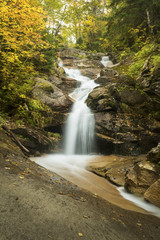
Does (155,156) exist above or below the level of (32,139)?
above

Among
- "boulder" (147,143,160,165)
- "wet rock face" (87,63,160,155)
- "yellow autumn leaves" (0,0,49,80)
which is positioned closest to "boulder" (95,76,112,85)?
"wet rock face" (87,63,160,155)

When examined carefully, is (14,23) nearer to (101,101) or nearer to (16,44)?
(16,44)

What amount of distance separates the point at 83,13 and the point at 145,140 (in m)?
24.1

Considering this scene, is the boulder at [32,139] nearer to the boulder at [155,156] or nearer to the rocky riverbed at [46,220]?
the rocky riverbed at [46,220]

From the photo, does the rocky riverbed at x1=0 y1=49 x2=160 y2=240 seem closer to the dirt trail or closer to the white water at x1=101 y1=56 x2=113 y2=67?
the dirt trail

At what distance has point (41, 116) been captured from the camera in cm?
916

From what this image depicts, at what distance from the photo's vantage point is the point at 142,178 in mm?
4957

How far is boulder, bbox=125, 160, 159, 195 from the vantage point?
190 inches

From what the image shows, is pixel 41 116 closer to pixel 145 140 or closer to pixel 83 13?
pixel 145 140

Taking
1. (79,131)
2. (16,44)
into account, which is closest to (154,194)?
(79,131)

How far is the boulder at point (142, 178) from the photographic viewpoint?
483 cm

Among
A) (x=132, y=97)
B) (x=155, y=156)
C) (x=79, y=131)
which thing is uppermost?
(x=132, y=97)

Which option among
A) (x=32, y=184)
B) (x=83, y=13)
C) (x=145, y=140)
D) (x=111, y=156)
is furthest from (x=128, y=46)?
(x=32, y=184)

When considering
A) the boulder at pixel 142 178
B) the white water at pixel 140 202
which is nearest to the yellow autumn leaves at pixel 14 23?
the boulder at pixel 142 178
